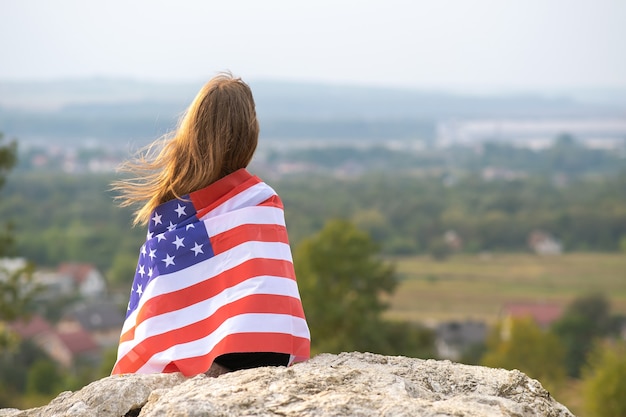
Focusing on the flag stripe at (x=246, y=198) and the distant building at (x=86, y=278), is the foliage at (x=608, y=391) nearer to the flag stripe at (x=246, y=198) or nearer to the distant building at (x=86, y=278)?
the flag stripe at (x=246, y=198)

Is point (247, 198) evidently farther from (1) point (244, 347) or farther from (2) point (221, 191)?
(1) point (244, 347)

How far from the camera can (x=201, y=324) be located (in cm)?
402

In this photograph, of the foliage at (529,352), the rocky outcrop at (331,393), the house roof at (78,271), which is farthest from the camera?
the house roof at (78,271)

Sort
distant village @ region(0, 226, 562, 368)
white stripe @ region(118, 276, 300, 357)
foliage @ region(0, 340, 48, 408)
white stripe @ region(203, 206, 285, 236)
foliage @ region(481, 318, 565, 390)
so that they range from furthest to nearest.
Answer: distant village @ region(0, 226, 562, 368) < foliage @ region(0, 340, 48, 408) < foliage @ region(481, 318, 565, 390) < white stripe @ region(203, 206, 285, 236) < white stripe @ region(118, 276, 300, 357)

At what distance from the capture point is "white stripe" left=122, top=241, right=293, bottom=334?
402 cm

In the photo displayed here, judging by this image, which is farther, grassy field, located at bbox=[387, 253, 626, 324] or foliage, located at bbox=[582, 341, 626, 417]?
grassy field, located at bbox=[387, 253, 626, 324]

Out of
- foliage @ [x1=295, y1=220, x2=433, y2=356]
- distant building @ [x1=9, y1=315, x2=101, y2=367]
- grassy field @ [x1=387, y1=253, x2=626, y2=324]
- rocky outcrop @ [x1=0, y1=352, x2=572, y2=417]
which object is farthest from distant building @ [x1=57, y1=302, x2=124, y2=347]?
rocky outcrop @ [x1=0, y1=352, x2=572, y2=417]

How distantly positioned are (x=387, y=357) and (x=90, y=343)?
51.6 meters

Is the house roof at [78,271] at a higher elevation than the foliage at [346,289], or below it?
below

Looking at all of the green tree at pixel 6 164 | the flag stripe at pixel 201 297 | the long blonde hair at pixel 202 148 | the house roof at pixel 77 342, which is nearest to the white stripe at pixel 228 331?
the flag stripe at pixel 201 297

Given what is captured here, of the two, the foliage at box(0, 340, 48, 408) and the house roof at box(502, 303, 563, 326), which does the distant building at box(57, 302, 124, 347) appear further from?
the house roof at box(502, 303, 563, 326)

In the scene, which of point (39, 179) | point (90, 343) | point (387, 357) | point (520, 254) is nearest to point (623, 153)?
point (520, 254)

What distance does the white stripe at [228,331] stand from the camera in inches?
152

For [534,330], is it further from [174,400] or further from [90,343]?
[174,400]
